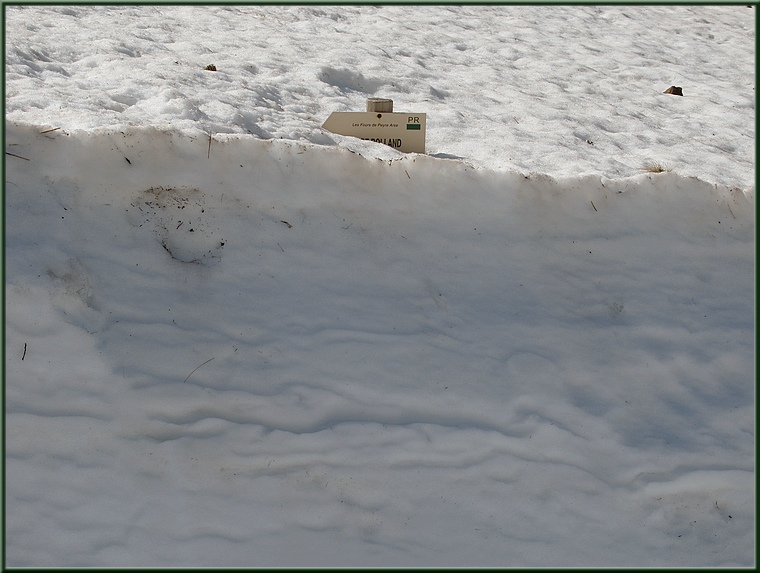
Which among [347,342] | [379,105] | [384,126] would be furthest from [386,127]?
[347,342]

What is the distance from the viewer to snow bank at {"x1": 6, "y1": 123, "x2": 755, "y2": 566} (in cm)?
284

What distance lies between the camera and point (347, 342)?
10.6ft

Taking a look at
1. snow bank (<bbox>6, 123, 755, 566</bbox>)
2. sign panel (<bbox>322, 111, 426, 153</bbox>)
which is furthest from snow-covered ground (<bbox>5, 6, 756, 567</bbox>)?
Result: sign panel (<bbox>322, 111, 426, 153</bbox>)

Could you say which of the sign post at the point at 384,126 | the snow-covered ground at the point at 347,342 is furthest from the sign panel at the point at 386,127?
the snow-covered ground at the point at 347,342

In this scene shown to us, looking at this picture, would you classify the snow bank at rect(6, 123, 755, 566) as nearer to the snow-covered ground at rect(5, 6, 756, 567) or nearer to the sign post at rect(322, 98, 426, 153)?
the snow-covered ground at rect(5, 6, 756, 567)

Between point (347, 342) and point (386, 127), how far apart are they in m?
1.36

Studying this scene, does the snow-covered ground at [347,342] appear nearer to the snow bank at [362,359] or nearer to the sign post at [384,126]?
the snow bank at [362,359]

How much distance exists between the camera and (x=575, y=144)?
Answer: 452cm

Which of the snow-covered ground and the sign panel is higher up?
the sign panel

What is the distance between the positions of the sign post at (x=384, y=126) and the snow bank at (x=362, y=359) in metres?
0.25

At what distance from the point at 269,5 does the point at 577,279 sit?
13.1ft

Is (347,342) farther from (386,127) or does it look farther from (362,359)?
(386,127)

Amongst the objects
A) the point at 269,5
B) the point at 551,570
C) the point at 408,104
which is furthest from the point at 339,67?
the point at 551,570

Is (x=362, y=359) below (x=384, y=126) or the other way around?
below
